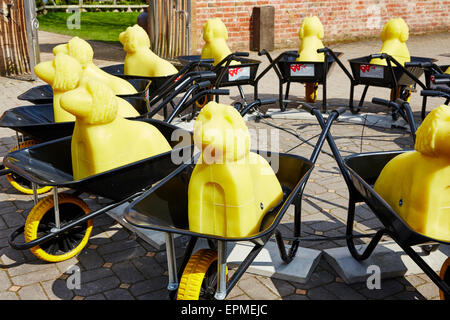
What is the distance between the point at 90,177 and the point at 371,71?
4987mm

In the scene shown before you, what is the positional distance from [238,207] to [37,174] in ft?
5.29

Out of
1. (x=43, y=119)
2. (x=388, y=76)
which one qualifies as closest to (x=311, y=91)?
(x=388, y=76)

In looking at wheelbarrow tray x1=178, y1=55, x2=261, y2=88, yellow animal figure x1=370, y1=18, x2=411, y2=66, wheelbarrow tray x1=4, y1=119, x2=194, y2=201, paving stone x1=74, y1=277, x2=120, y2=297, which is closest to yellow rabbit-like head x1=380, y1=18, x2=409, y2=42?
yellow animal figure x1=370, y1=18, x2=411, y2=66

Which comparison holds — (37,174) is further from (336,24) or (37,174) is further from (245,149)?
(336,24)

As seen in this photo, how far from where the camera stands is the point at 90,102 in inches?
135

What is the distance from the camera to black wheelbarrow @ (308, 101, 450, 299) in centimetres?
275

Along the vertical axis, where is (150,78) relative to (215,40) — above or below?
below

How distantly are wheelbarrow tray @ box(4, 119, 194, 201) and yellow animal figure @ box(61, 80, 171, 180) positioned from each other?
226 millimetres

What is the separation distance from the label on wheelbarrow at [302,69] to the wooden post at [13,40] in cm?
565

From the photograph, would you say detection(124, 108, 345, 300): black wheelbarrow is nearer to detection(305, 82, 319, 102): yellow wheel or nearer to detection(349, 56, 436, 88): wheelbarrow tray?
detection(349, 56, 436, 88): wheelbarrow tray

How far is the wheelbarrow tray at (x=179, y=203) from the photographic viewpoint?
2703 mm

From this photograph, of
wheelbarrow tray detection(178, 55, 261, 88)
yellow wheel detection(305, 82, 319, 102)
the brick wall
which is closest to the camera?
wheelbarrow tray detection(178, 55, 261, 88)

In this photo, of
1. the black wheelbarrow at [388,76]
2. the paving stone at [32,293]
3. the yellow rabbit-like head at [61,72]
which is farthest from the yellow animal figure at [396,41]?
the paving stone at [32,293]

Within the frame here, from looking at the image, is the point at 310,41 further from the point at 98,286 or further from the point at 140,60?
the point at 98,286
